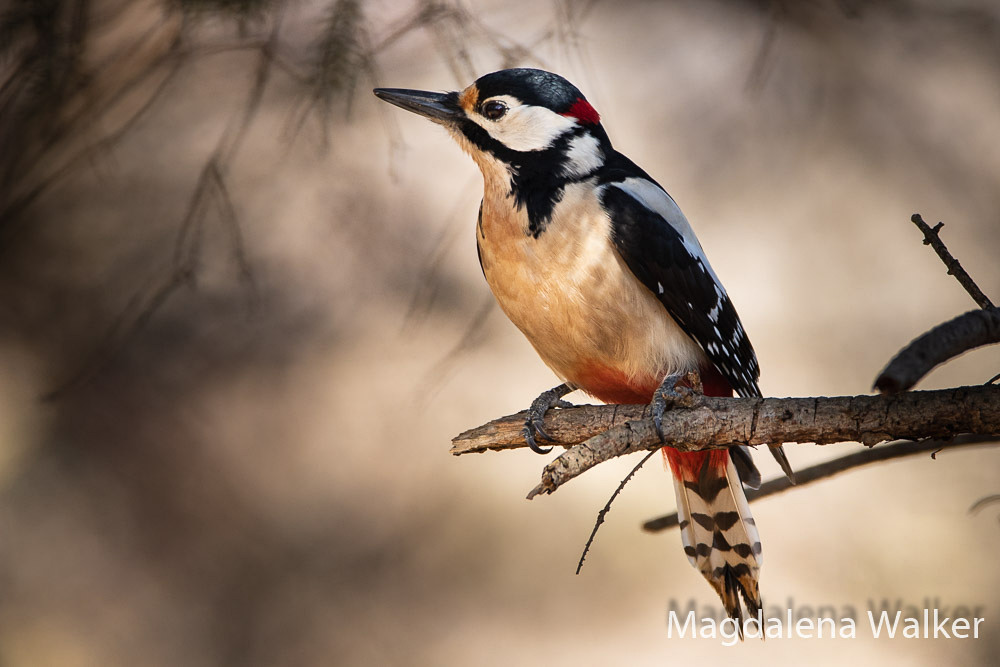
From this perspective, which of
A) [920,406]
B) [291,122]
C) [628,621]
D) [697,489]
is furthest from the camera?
[628,621]

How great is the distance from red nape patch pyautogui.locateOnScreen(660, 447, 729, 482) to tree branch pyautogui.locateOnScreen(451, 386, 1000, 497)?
28cm

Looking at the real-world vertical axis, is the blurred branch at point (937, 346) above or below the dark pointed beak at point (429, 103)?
below

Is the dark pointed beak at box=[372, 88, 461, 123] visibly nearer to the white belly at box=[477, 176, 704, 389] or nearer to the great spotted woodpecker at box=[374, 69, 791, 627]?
the great spotted woodpecker at box=[374, 69, 791, 627]

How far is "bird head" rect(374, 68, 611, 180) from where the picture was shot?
144 centimetres

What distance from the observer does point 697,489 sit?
160 centimetres

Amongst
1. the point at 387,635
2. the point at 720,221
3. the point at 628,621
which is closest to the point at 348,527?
the point at 387,635

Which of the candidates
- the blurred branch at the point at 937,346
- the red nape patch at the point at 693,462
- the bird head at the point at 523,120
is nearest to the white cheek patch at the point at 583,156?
the bird head at the point at 523,120

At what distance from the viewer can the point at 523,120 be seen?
4.79 feet

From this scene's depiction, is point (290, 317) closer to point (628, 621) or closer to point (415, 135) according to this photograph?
point (415, 135)

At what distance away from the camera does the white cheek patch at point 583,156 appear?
1.48 meters

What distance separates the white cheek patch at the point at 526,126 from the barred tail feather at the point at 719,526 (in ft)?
2.07

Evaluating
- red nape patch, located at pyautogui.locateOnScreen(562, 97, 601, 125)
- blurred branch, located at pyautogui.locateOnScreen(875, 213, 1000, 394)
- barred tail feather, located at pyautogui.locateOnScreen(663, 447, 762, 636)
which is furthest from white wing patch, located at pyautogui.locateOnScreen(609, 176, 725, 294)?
blurred branch, located at pyautogui.locateOnScreen(875, 213, 1000, 394)

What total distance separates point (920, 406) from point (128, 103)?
68.7 inches

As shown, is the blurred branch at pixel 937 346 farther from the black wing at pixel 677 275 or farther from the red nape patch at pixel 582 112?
the red nape patch at pixel 582 112
